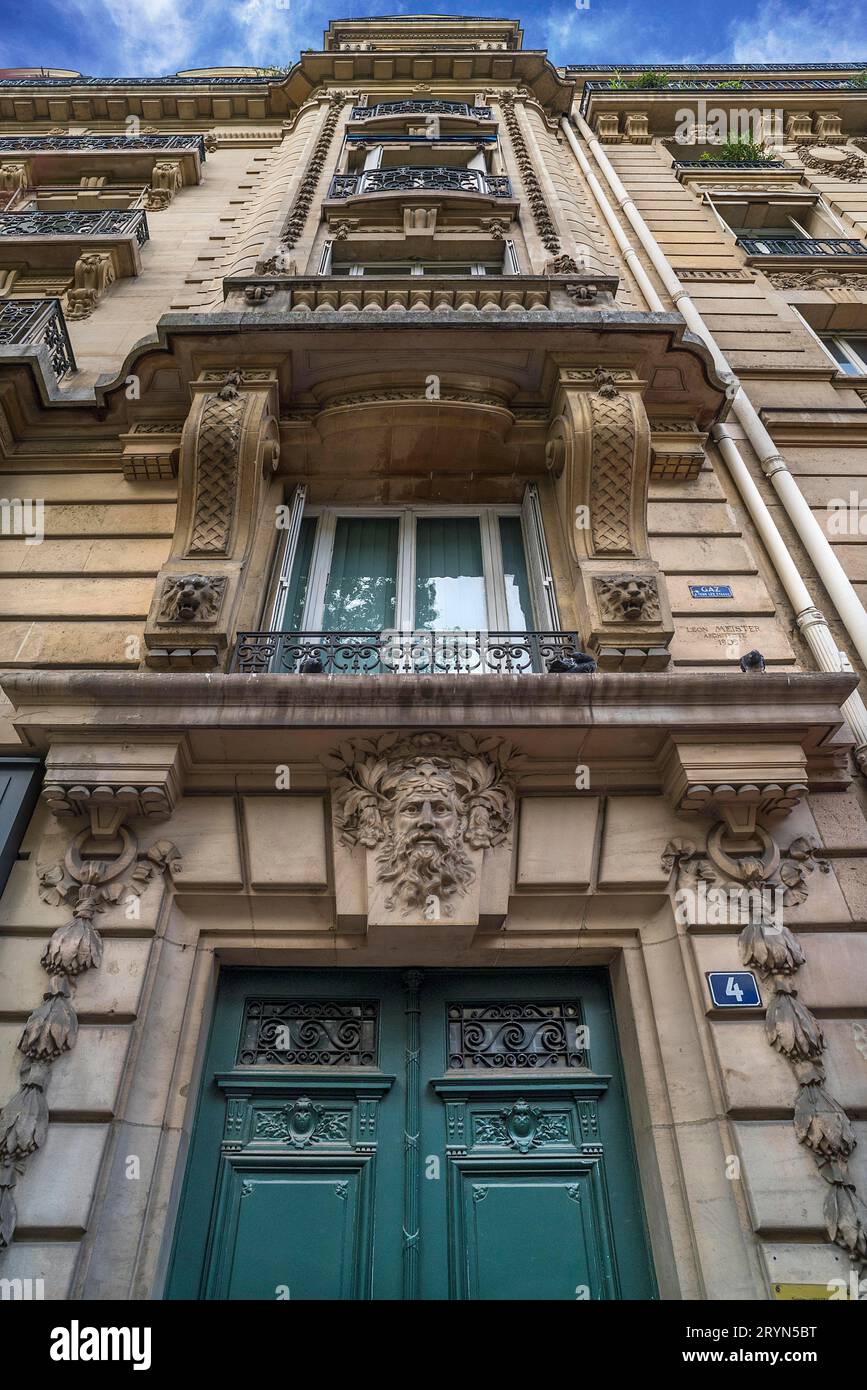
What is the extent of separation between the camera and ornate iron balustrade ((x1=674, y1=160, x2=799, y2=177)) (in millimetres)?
15656

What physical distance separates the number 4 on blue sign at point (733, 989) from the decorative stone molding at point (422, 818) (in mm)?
1501

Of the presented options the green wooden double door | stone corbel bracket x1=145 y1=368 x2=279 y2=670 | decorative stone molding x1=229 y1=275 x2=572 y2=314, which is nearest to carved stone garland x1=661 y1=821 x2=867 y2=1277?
the green wooden double door

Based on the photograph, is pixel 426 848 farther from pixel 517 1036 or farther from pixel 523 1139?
pixel 523 1139

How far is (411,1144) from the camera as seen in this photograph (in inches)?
199

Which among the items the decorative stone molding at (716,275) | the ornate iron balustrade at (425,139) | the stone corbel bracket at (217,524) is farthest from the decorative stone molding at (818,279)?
the stone corbel bracket at (217,524)

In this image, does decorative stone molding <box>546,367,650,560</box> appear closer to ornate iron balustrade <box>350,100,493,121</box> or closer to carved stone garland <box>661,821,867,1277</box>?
carved stone garland <box>661,821,867,1277</box>

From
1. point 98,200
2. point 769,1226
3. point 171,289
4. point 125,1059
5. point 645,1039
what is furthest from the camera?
point 98,200

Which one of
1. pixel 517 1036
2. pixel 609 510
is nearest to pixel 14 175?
pixel 609 510

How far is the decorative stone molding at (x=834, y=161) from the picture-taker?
16020mm

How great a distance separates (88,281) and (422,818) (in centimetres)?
1053

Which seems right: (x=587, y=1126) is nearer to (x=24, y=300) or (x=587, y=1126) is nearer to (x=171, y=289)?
(x=24, y=300)

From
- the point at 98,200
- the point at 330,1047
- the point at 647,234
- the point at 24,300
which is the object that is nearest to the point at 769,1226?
the point at 330,1047

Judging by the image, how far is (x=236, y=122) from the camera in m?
17.4
